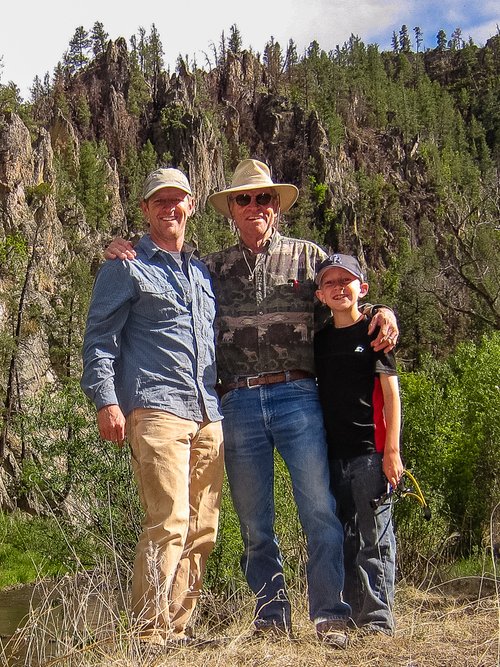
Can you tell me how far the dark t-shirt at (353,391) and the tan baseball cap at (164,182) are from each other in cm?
120

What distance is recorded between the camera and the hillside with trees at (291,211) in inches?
704

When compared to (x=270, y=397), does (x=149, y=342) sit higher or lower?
higher

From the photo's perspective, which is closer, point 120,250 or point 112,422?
point 112,422

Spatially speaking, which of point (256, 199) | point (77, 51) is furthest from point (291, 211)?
point (256, 199)

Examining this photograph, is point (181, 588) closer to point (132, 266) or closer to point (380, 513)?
point (380, 513)

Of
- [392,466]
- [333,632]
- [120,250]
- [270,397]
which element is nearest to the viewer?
[333,632]

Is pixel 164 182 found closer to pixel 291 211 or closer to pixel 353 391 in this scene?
pixel 353 391

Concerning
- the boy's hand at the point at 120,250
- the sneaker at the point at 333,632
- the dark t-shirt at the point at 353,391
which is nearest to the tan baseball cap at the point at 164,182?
the boy's hand at the point at 120,250

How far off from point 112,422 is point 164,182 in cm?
135

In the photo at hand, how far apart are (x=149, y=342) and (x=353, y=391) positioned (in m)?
1.15

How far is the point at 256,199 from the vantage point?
469 centimetres

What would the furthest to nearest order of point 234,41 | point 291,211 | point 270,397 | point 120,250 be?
point 234,41, point 291,211, point 270,397, point 120,250

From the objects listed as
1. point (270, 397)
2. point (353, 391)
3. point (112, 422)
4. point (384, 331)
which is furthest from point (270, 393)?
point (112, 422)

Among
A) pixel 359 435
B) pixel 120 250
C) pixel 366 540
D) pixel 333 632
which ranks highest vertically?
pixel 120 250
